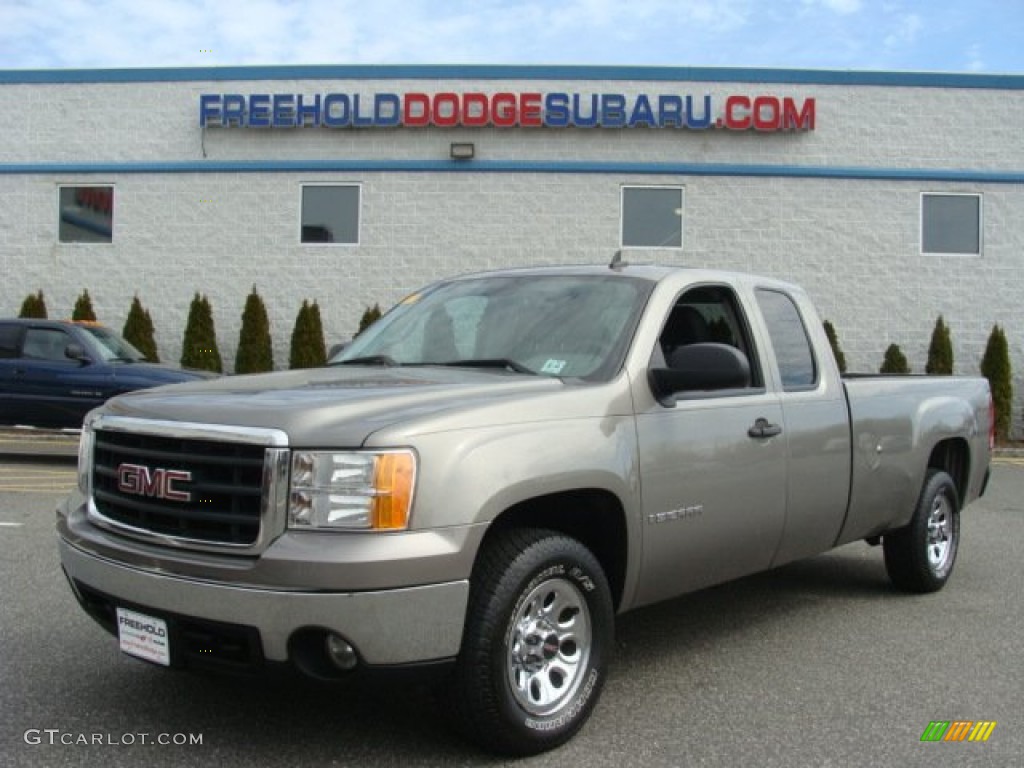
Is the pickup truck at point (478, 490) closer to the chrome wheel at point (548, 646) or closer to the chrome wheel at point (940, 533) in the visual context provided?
the chrome wheel at point (548, 646)

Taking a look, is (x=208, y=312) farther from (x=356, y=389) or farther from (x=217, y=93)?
(x=356, y=389)

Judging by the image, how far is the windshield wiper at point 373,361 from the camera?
4.66 metres

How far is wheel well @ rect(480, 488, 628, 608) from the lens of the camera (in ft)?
12.3

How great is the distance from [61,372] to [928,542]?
34.0 feet

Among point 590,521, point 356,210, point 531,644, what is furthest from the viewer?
point 356,210

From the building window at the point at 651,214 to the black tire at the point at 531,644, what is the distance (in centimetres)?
1476

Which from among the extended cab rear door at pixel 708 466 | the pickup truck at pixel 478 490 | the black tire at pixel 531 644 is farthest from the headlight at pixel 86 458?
the extended cab rear door at pixel 708 466

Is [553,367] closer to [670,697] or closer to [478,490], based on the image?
[478,490]

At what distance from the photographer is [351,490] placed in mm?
3199

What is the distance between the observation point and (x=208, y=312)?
59.4ft

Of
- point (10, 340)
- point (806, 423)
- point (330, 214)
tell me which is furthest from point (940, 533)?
point (330, 214)

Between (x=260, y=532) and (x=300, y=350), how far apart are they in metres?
14.8

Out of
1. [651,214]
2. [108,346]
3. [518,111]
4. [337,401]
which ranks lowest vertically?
[337,401]

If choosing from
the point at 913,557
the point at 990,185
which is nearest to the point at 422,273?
the point at 990,185
